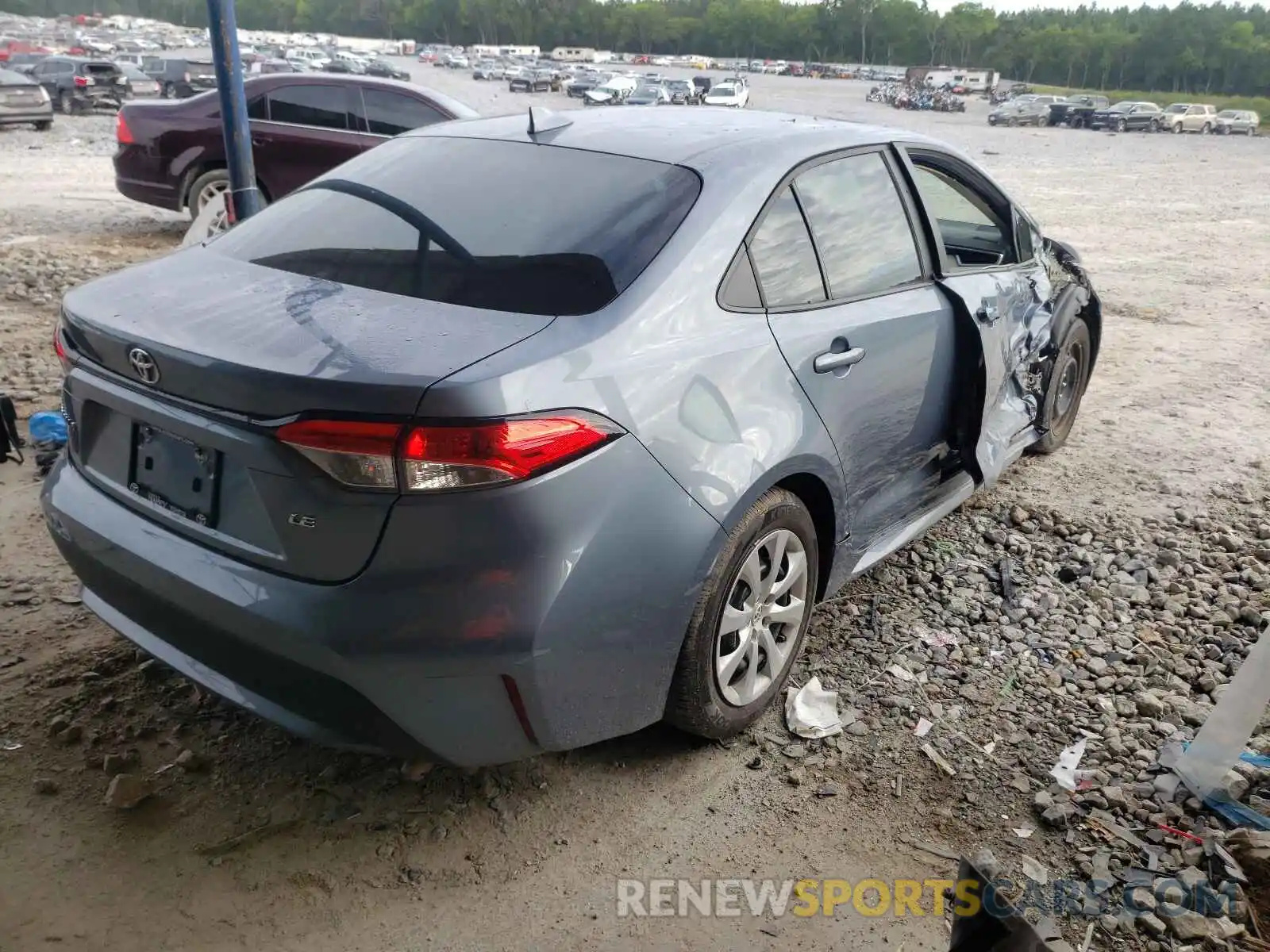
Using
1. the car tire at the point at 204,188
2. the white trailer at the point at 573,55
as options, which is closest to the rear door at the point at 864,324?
the car tire at the point at 204,188

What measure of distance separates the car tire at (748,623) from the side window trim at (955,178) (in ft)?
4.12

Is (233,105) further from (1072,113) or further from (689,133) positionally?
(1072,113)

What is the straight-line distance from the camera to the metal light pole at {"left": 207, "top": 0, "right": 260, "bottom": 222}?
532 centimetres

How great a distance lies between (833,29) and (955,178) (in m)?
129

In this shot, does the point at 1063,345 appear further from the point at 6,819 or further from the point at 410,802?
the point at 6,819

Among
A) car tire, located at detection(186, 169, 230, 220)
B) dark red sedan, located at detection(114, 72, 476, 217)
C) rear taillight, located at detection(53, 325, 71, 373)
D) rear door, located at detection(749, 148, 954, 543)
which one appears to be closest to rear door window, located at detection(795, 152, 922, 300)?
rear door, located at detection(749, 148, 954, 543)

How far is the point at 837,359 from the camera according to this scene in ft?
9.50

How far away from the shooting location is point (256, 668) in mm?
2238

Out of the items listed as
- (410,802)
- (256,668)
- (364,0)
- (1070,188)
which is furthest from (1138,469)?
(364,0)

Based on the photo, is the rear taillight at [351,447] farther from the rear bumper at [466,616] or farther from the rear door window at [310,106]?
the rear door window at [310,106]

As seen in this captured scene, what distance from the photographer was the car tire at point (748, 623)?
101 inches

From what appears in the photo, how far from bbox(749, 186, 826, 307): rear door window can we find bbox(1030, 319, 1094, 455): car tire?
7.38 feet

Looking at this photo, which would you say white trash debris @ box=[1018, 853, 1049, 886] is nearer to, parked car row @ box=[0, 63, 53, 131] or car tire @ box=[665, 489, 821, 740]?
car tire @ box=[665, 489, 821, 740]

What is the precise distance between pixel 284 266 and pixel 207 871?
1.55 meters
